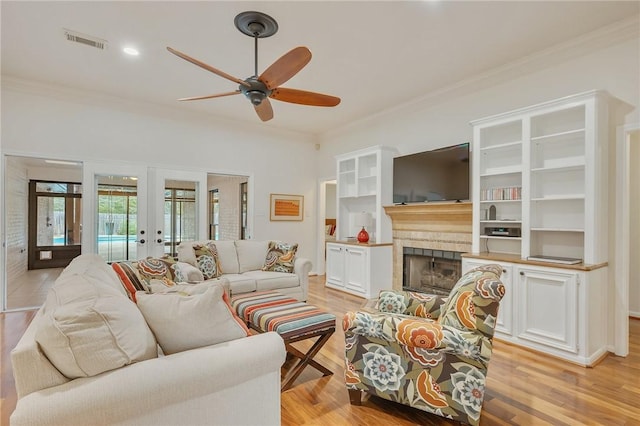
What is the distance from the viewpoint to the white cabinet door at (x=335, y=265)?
5.55 metres

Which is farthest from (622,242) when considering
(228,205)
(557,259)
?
(228,205)

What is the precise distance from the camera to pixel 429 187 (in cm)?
452

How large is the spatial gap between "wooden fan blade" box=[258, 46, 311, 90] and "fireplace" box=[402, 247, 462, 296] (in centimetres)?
321

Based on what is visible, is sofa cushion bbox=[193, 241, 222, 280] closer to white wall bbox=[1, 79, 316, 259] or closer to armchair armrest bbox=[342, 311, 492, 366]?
white wall bbox=[1, 79, 316, 259]

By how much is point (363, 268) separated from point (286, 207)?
225 centimetres

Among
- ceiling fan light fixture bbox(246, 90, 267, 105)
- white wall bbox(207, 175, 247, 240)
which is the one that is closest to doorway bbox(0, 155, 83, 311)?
white wall bbox(207, 175, 247, 240)

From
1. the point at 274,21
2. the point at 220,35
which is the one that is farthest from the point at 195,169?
the point at 274,21

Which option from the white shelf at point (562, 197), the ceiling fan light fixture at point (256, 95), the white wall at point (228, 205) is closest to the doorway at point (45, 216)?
the white wall at point (228, 205)

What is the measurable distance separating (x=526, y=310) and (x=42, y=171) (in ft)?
31.2

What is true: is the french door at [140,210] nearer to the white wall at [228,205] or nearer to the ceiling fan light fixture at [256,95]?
the white wall at [228,205]

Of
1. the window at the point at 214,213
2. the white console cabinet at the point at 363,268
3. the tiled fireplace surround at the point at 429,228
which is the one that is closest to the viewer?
the tiled fireplace surround at the point at 429,228

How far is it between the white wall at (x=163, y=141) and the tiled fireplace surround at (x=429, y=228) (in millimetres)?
2279

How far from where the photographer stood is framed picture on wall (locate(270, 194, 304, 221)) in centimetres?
646

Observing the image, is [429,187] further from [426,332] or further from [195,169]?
[195,169]
